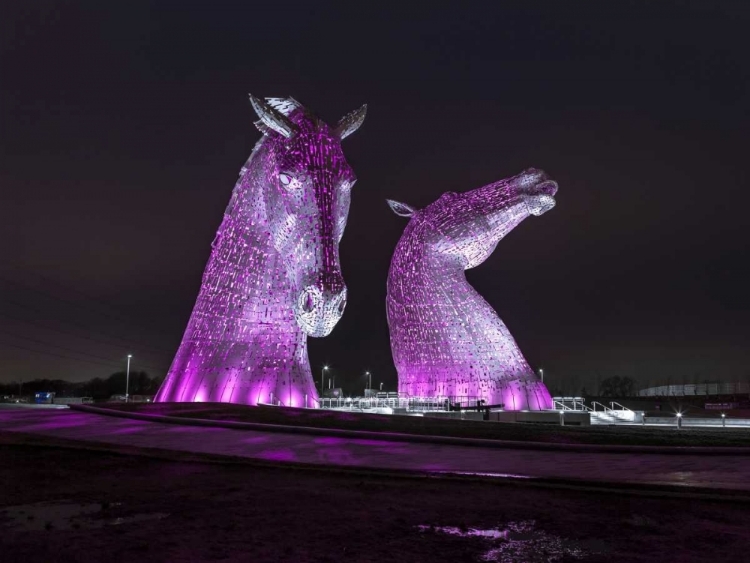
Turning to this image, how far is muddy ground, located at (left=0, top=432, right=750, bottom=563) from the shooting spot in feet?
14.3

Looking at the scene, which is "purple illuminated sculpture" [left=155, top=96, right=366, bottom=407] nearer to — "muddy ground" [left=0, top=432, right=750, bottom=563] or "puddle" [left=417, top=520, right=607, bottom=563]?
"muddy ground" [left=0, top=432, right=750, bottom=563]

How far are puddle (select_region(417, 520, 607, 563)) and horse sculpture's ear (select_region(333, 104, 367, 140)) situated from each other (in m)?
10.7

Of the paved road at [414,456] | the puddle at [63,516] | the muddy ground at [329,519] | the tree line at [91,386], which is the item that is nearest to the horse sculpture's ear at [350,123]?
the paved road at [414,456]

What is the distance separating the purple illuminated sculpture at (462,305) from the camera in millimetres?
22016

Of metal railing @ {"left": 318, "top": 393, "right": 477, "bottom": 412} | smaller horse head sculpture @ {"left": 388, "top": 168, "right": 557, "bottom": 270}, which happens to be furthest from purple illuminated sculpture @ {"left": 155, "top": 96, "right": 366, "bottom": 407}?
smaller horse head sculpture @ {"left": 388, "top": 168, "right": 557, "bottom": 270}

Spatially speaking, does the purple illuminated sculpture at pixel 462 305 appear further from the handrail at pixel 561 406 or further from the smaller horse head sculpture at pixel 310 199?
the smaller horse head sculpture at pixel 310 199

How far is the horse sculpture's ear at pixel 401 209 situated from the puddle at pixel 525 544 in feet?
63.5

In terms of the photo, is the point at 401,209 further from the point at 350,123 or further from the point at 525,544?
the point at 525,544

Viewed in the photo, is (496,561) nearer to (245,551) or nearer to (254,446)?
(245,551)

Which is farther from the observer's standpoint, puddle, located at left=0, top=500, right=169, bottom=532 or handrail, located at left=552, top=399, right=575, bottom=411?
handrail, located at left=552, top=399, right=575, bottom=411

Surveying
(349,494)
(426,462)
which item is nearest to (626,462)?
(426,462)

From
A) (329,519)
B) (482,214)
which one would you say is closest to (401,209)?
(482,214)

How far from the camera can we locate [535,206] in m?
22.1

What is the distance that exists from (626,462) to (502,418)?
11.2m
